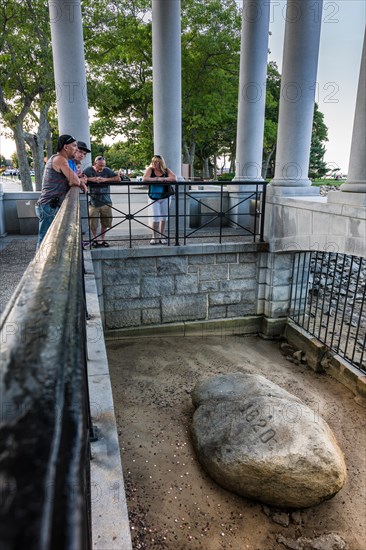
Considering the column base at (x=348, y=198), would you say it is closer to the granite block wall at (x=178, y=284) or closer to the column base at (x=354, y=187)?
the column base at (x=354, y=187)

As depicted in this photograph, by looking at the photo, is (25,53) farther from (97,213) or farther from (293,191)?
(293,191)

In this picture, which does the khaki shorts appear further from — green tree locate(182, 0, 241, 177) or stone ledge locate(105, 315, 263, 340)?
green tree locate(182, 0, 241, 177)

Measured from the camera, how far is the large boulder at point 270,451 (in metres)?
5.00

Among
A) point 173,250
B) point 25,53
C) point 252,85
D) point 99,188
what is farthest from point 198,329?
point 25,53

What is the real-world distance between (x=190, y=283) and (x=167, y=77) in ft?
16.1

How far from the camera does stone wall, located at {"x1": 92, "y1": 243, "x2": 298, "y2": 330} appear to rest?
8484 millimetres

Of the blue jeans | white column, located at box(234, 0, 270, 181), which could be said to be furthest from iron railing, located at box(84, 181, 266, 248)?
the blue jeans

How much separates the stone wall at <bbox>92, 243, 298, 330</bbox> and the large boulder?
11.0ft

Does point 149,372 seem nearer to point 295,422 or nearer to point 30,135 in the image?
point 295,422

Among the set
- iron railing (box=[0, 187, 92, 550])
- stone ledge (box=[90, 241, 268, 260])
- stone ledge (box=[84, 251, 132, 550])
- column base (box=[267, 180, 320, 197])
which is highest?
iron railing (box=[0, 187, 92, 550])

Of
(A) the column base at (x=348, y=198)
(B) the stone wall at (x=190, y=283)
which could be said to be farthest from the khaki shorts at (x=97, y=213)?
(A) the column base at (x=348, y=198)

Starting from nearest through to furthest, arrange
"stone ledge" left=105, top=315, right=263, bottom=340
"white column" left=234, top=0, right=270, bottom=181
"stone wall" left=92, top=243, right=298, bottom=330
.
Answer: "stone wall" left=92, top=243, right=298, bottom=330 → "stone ledge" left=105, top=315, right=263, bottom=340 → "white column" left=234, top=0, right=270, bottom=181

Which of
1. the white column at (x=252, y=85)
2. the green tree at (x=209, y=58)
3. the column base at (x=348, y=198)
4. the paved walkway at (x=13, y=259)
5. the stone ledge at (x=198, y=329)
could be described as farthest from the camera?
the green tree at (x=209, y=58)

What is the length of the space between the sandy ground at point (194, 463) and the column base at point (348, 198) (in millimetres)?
3419
